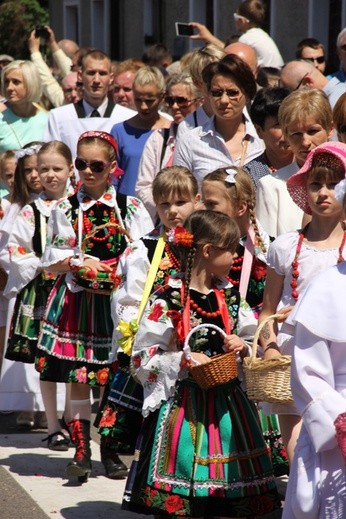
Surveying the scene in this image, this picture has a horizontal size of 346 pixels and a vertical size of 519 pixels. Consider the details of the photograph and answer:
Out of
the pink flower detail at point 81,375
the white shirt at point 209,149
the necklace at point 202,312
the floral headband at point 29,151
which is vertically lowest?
the pink flower detail at point 81,375

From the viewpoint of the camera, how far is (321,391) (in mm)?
4141

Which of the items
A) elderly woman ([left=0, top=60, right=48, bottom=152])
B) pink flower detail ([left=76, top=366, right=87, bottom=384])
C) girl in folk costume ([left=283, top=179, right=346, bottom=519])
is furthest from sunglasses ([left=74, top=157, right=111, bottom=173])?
girl in folk costume ([left=283, top=179, right=346, bottom=519])

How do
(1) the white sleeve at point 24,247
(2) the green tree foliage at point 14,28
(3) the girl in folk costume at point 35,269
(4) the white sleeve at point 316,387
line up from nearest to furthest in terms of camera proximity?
(4) the white sleeve at point 316,387
(3) the girl in folk costume at point 35,269
(1) the white sleeve at point 24,247
(2) the green tree foliage at point 14,28

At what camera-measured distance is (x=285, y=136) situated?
267 inches

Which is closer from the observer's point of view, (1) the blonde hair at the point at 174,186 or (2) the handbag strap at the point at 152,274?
(2) the handbag strap at the point at 152,274

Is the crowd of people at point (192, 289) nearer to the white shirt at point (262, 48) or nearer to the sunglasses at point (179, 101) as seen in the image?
the sunglasses at point (179, 101)

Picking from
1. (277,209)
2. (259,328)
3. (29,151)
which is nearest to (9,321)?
(29,151)

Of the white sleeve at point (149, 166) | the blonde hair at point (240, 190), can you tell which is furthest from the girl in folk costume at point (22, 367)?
the blonde hair at point (240, 190)

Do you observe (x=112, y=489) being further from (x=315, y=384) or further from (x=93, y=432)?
(x=315, y=384)

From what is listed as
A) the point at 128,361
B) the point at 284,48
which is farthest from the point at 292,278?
the point at 284,48

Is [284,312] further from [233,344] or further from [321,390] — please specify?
[321,390]

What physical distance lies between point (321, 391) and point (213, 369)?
138 cm

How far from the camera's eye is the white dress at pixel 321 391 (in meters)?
4.10

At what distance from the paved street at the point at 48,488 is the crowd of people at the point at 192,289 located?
0.44ft
